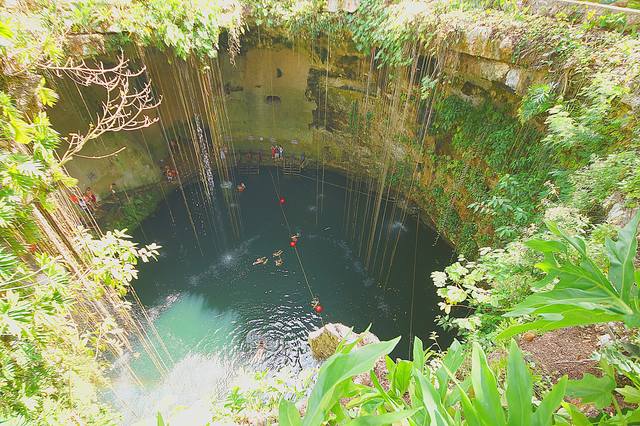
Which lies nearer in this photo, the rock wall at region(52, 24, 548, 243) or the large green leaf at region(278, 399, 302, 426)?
the large green leaf at region(278, 399, 302, 426)

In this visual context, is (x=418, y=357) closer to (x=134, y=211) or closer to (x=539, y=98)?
(x=539, y=98)

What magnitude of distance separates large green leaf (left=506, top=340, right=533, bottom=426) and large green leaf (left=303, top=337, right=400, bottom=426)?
0.75 feet

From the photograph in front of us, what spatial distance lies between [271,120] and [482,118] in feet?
18.7

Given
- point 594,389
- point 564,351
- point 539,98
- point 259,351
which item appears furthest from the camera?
→ point 259,351

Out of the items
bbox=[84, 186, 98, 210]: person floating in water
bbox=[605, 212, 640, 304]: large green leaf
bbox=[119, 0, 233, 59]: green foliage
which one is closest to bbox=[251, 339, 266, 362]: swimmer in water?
bbox=[84, 186, 98, 210]: person floating in water

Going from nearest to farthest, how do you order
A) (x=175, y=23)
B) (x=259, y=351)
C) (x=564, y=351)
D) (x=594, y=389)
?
(x=594, y=389), (x=564, y=351), (x=175, y=23), (x=259, y=351)

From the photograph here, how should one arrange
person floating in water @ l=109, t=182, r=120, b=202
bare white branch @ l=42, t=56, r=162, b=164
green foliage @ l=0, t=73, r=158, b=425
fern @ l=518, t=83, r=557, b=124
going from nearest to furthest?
green foliage @ l=0, t=73, r=158, b=425 < bare white branch @ l=42, t=56, r=162, b=164 < fern @ l=518, t=83, r=557, b=124 < person floating in water @ l=109, t=182, r=120, b=202

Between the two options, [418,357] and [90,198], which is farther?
[90,198]

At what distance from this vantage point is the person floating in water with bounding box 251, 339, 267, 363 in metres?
4.66

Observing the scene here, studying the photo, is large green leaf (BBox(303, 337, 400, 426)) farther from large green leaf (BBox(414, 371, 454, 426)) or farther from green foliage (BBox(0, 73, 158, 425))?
green foliage (BBox(0, 73, 158, 425))

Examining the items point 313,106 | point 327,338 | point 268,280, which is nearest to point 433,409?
point 327,338

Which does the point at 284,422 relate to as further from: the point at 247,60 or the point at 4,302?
the point at 247,60

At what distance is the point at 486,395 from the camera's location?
59cm

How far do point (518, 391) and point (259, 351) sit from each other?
470 cm
